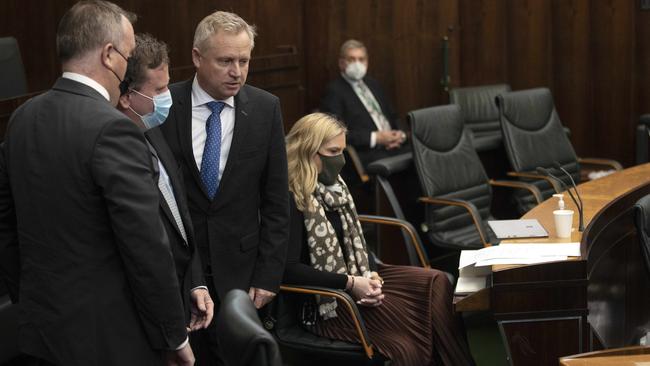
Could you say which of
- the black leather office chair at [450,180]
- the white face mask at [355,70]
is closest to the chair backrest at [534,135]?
the black leather office chair at [450,180]

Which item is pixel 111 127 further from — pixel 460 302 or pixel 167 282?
pixel 460 302

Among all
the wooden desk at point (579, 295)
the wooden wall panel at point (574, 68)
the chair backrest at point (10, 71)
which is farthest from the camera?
the wooden wall panel at point (574, 68)

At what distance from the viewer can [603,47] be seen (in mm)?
7102

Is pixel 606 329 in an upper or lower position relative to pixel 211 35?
lower

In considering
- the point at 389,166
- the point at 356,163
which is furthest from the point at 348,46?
the point at 389,166

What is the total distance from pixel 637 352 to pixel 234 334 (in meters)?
1.14

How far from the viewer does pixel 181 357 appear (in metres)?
2.38

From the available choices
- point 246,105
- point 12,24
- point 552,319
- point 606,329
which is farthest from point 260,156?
point 12,24

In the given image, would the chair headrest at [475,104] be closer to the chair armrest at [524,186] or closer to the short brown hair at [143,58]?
the chair armrest at [524,186]

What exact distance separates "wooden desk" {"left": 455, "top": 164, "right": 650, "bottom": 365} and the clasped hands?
328mm

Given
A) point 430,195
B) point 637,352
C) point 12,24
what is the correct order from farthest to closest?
point 12,24
point 430,195
point 637,352

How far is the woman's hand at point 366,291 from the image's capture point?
Answer: 135 inches

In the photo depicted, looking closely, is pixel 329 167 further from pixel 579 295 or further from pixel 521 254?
pixel 579 295

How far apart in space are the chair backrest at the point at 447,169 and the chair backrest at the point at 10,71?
6.53ft
